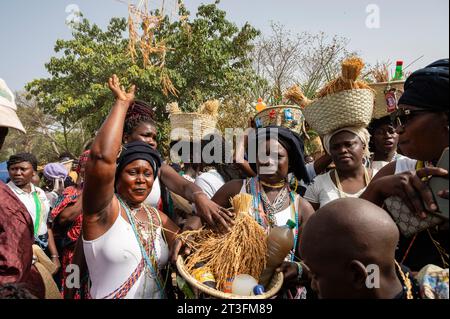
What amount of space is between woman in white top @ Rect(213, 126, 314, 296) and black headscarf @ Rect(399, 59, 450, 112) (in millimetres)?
1265

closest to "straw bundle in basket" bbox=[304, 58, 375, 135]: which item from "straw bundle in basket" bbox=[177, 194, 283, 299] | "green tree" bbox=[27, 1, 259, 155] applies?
"straw bundle in basket" bbox=[177, 194, 283, 299]

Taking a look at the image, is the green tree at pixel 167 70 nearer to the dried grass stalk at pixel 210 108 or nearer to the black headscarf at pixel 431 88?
the dried grass stalk at pixel 210 108

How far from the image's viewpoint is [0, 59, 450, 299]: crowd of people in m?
1.58

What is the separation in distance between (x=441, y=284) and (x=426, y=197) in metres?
0.44

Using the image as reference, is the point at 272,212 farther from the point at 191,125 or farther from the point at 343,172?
the point at 191,125

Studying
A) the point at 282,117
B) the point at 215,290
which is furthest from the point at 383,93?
the point at 215,290

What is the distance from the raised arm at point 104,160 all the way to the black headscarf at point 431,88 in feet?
4.23

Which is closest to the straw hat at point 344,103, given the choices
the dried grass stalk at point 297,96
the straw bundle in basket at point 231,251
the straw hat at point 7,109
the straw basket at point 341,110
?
the straw basket at point 341,110

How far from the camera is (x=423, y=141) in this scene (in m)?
1.75

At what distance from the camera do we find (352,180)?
3.40 metres

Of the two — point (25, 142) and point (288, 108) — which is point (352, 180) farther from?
point (25, 142)

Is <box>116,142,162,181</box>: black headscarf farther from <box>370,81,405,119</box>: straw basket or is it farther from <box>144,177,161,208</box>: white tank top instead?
<box>370,81,405,119</box>: straw basket

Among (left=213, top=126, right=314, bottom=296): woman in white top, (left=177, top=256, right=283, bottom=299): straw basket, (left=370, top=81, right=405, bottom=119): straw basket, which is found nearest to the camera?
(left=177, top=256, right=283, bottom=299): straw basket

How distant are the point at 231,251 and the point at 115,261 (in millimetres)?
637
